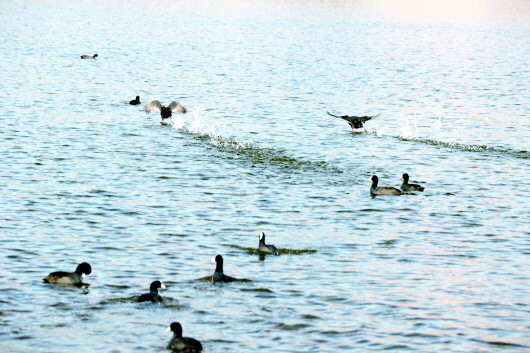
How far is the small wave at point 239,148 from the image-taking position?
38.6 metres

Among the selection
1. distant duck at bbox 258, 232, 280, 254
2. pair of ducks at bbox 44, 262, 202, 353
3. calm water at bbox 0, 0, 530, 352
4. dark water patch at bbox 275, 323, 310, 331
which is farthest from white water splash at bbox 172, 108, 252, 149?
dark water patch at bbox 275, 323, 310, 331

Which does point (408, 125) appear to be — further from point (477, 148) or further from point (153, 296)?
point (153, 296)

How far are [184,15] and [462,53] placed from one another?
5935cm

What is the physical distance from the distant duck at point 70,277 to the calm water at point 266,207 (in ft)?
0.79

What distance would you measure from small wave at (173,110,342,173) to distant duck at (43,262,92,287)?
16.1 meters

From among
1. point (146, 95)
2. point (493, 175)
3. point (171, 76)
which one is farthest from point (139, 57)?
point (493, 175)

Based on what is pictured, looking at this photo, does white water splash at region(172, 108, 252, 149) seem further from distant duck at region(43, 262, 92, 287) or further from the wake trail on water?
distant duck at region(43, 262, 92, 287)

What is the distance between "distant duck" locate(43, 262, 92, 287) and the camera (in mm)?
22247

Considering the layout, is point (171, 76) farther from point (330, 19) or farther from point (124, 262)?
point (330, 19)

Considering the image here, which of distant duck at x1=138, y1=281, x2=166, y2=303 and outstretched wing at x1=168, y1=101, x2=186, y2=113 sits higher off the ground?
outstretched wing at x1=168, y1=101, x2=186, y2=113

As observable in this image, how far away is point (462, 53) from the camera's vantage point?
314ft

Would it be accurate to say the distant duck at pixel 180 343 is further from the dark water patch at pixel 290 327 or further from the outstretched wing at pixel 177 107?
the outstretched wing at pixel 177 107

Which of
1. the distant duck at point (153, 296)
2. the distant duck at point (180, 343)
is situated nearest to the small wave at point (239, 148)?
the distant duck at point (153, 296)

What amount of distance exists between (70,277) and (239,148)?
66.2 feet
